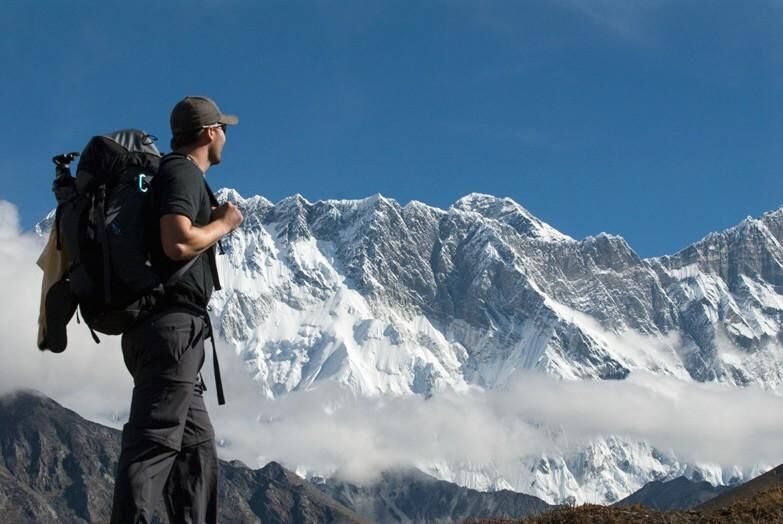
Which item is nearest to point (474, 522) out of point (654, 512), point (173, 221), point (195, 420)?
point (654, 512)

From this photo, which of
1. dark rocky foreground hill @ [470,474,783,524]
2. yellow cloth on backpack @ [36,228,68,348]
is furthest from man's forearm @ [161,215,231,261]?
dark rocky foreground hill @ [470,474,783,524]

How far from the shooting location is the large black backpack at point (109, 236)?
335 inches

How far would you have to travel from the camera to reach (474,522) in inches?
585

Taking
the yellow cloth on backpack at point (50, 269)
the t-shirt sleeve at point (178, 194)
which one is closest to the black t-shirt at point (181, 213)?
the t-shirt sleeve at point (178, 194)

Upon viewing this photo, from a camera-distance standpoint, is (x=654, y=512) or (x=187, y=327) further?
(x=654, y=512)

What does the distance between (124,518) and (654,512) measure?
7202 millimetres

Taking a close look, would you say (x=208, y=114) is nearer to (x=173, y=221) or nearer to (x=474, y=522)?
(x=173, y=221)

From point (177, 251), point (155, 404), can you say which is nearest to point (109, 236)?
point (177, 251)

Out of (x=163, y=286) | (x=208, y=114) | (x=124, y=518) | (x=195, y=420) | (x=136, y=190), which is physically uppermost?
(x=208, y=114)

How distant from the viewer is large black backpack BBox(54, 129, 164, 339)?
27.9ft

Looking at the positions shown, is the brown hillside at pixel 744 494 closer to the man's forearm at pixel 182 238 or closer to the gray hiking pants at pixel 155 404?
the gray hiking pants at pixel 155 404

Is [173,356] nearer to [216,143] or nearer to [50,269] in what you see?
[50,269]

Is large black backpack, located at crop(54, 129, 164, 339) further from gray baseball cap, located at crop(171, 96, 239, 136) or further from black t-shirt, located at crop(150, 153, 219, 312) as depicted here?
gray baseball cap, located at crop(171, 96, 239, 136)

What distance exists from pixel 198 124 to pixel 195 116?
0.20 feet
